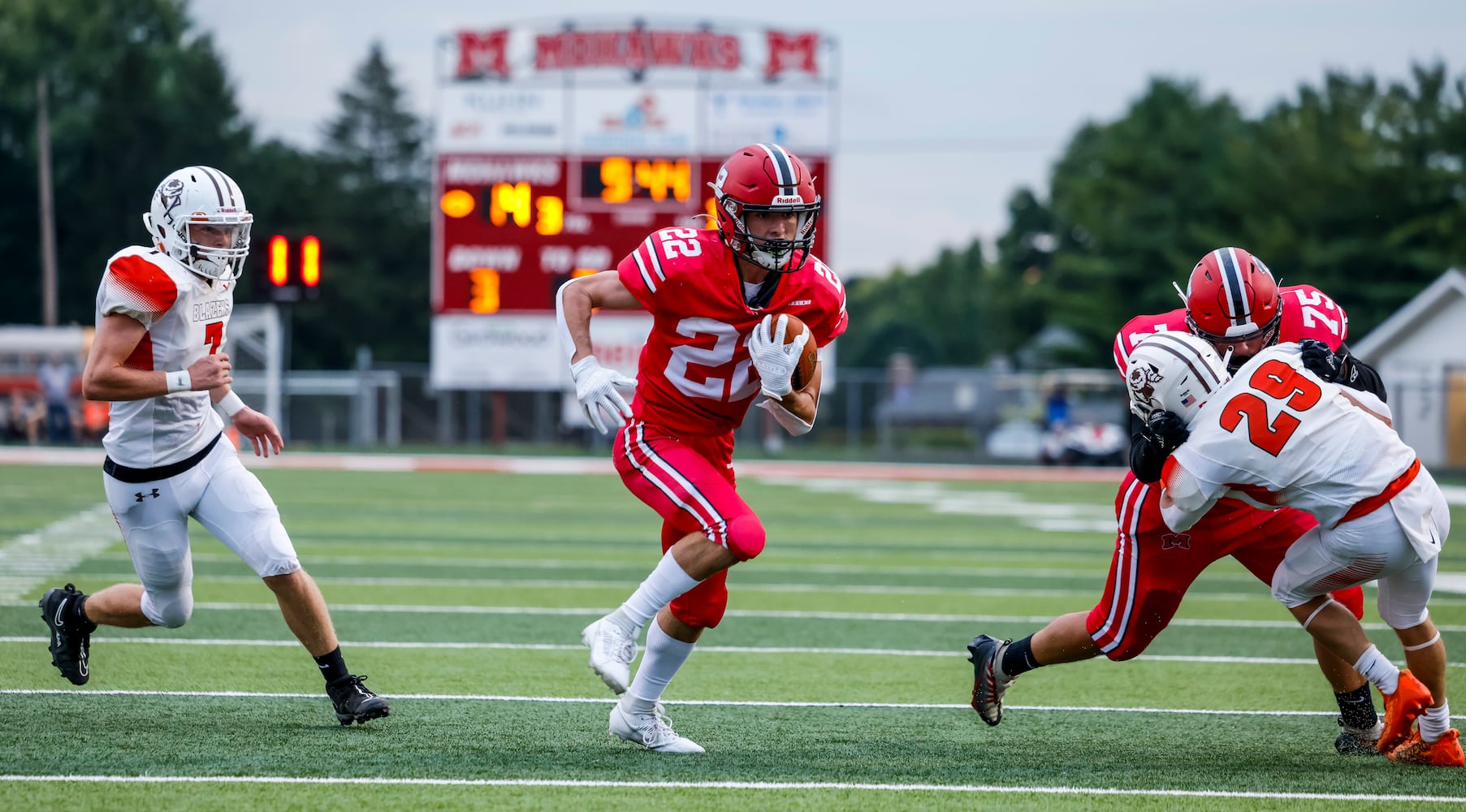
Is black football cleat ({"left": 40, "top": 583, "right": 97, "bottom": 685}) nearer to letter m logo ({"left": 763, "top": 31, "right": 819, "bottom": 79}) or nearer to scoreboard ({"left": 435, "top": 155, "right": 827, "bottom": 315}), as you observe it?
scoreboard ({"left": 435, "top": 155, "right": 827, "bottom": 315})

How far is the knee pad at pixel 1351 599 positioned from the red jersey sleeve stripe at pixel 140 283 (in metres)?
3.82

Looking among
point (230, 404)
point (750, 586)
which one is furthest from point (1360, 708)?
point (750, 586)

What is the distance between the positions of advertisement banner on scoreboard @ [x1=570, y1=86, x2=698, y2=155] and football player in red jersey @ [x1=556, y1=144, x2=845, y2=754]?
1897 centimetres

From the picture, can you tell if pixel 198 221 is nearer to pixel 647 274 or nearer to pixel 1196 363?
pixel 647 274

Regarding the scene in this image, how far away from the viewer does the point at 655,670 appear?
4.72 m

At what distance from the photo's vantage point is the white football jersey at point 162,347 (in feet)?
15.5

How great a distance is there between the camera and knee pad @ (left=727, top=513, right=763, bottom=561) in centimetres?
439

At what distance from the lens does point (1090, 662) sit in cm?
689

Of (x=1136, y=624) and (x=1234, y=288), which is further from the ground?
(x=1234, y=288)

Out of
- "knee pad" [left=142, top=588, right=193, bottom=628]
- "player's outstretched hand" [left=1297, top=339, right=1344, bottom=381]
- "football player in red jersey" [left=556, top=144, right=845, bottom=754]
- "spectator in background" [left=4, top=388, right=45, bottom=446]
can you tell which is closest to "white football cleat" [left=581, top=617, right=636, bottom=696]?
"football player in red jersey" [left=556, top=144, right=845, bottom=754]

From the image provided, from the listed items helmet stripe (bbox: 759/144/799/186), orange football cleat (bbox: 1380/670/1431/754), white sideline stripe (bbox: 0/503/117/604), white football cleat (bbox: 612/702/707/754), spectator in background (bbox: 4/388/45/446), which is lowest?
spectator in background (bbox: 4/388/45/446)

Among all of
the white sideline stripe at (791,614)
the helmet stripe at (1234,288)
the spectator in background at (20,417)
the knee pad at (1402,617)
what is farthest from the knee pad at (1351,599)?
the spectator in background at (20,417)

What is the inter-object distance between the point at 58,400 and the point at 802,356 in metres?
24.4

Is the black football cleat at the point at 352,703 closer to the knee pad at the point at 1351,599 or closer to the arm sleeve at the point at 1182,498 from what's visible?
the arm sleeve at the point at 1182,498
